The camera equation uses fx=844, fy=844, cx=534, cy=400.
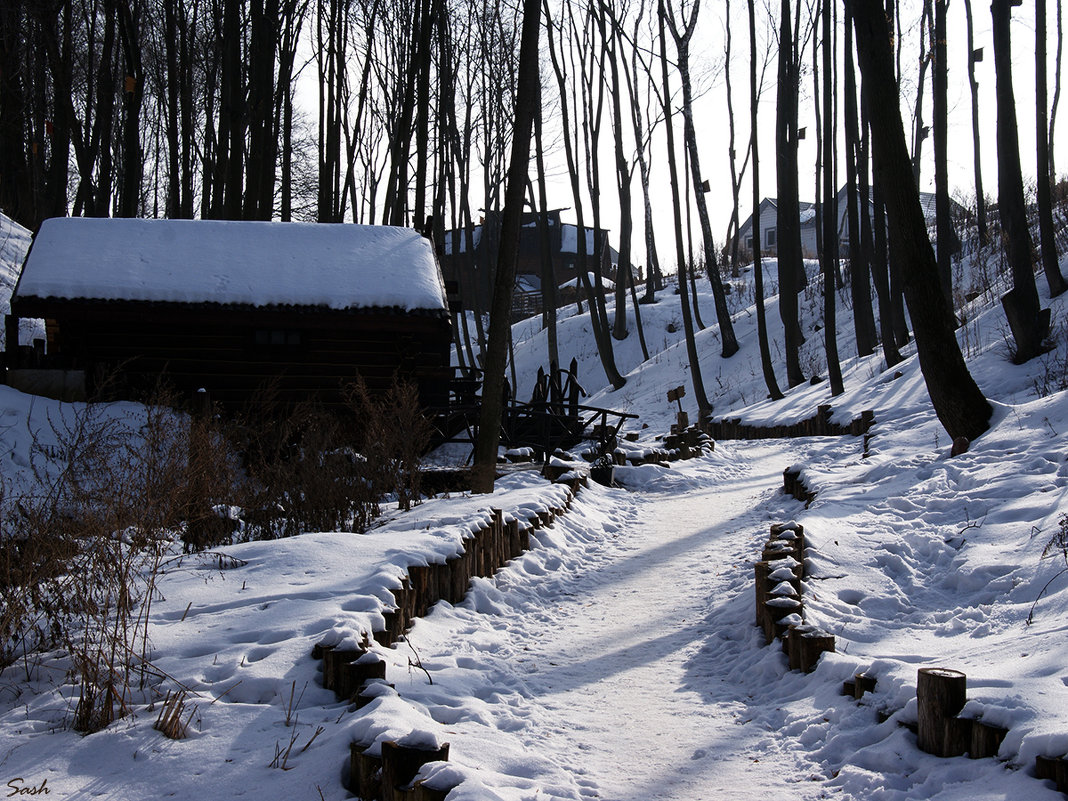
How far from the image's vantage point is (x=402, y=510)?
7.47 meters

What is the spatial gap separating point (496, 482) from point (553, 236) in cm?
4157

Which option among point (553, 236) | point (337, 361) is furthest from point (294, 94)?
point (553, 236)

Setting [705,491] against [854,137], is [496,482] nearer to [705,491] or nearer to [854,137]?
[705,491]

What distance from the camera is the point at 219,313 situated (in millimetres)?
14680

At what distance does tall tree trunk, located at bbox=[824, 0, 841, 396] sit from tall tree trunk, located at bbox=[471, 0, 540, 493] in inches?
417

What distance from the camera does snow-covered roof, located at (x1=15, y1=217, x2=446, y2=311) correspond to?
1435cm

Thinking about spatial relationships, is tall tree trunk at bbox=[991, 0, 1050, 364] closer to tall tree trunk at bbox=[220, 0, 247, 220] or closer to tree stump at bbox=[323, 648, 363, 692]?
tree stump at bbox=[323, 648, 363, 692]

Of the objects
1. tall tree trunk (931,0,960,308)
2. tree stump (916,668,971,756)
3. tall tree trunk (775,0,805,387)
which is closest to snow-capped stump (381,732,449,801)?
tree stump (916,668,971,756)

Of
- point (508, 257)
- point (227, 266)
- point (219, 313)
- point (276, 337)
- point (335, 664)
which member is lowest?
point (335, 664)

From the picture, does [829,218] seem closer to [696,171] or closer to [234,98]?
[696,171]

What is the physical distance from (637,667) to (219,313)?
39.9 ft

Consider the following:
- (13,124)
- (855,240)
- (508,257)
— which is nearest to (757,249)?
(855,240)

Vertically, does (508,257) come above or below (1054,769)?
above

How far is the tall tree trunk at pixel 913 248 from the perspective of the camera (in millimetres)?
8531
